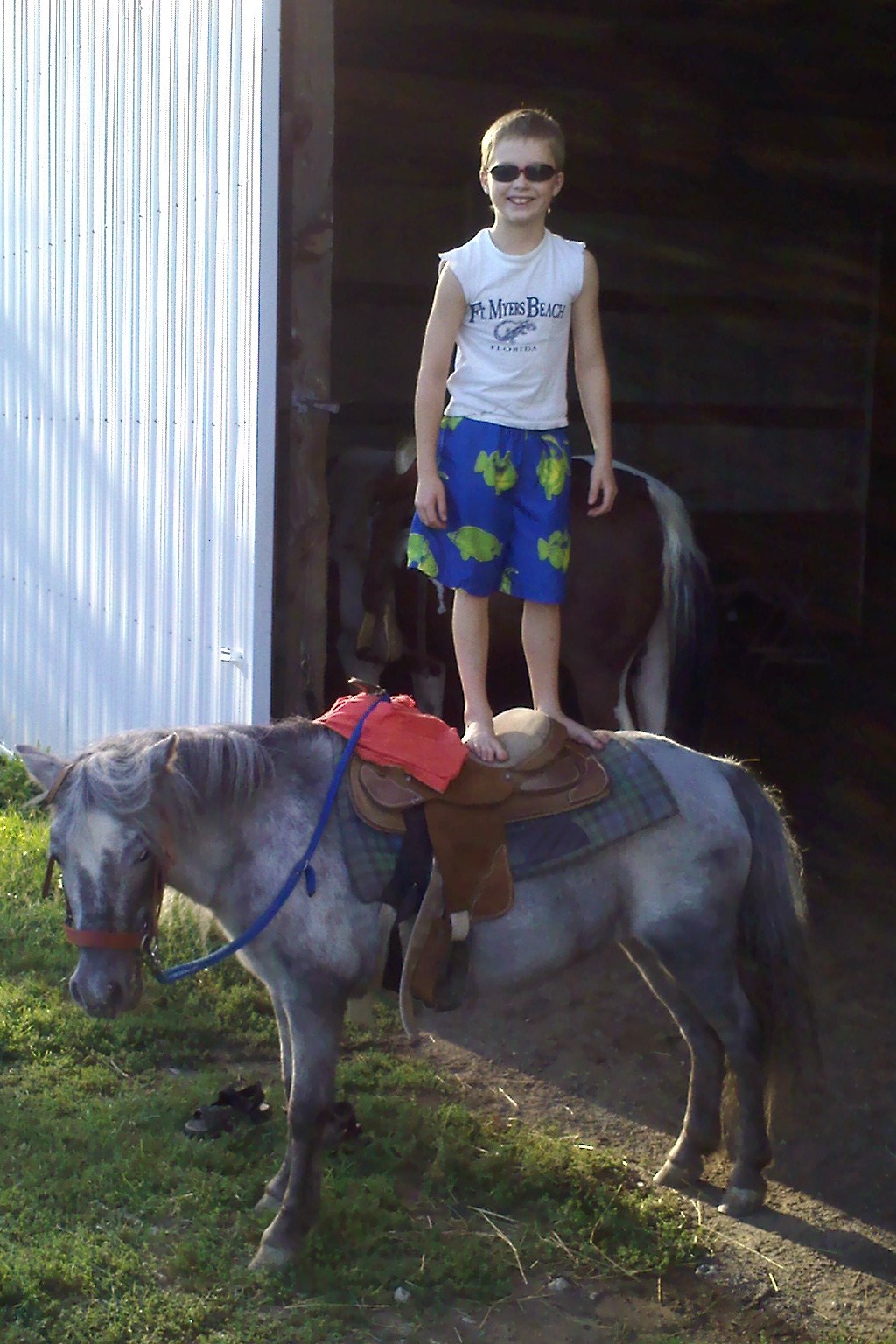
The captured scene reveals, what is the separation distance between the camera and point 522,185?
3.50 m

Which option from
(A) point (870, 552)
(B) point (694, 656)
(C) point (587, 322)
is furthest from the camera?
(A) point (870, 552)

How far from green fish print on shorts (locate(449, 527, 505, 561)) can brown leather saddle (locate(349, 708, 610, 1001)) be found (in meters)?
0.52

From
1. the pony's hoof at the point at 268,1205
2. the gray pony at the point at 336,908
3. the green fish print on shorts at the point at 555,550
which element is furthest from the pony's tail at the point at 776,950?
the pony's hoof at the point at 268,1205

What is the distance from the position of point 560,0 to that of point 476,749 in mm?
7048

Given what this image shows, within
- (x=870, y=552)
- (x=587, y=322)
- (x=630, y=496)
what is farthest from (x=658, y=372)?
(x=587, y=322)

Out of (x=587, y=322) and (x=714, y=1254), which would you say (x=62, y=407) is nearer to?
(x=587, y=322)

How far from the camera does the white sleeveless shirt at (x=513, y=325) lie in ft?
11.8

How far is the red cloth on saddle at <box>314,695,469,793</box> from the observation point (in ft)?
10.9

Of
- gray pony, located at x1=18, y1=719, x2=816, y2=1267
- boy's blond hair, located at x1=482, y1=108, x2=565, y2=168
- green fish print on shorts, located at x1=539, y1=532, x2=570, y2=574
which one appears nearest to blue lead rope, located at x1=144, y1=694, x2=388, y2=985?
gray pony, located at x1=18, y1=719, x2=816, y2=1267

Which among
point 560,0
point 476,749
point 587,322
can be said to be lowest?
point 476,749

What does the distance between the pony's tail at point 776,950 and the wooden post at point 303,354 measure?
6.32ft

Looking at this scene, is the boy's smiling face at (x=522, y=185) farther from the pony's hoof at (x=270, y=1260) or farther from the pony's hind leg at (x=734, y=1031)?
the pony's hoof at (x=270, y=1260)

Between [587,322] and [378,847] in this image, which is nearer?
[378,847]

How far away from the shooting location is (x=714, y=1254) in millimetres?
3479
